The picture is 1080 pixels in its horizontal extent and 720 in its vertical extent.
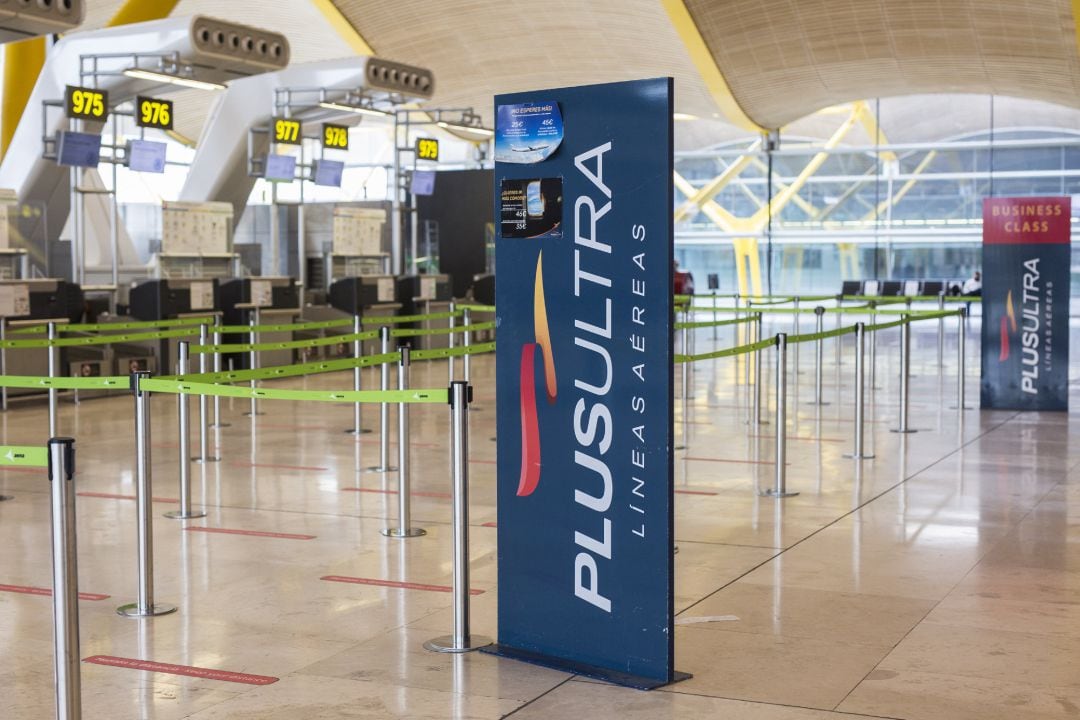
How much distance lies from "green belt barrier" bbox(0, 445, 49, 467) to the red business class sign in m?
10.1

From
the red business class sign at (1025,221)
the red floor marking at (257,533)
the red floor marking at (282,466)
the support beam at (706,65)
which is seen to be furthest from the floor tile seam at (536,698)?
the support beam at (706,65)

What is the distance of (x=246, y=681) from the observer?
14.6 ft

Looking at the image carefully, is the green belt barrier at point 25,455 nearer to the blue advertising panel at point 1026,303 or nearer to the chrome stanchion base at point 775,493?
the chrome stanchion base at point 775,493

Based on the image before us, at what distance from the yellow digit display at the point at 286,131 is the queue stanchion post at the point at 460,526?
1446cm

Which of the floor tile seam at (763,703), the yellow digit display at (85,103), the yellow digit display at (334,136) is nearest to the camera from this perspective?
the floor tile seam at (763,703)

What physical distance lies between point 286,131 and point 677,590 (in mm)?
14250

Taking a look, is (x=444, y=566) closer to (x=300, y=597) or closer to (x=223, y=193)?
(x=300, y=597)

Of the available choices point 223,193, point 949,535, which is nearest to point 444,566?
point 949,535

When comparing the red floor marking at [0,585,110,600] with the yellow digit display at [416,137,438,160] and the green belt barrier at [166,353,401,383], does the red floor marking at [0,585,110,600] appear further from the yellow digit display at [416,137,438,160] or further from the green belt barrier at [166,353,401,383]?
the yellow digit display at [416,137,438,160]

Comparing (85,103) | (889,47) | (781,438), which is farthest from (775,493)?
(889,47)

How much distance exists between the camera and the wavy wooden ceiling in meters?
22.3

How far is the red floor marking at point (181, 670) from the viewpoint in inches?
176

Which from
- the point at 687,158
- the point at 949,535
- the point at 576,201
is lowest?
the point at 949,535

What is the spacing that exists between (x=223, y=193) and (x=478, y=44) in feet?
30.5
